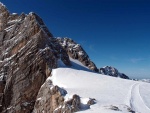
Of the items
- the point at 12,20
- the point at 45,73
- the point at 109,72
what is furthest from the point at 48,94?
the point at 109,72

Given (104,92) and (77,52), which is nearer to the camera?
(104,92)

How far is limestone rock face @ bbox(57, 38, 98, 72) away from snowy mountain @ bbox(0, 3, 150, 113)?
3019 centimetres

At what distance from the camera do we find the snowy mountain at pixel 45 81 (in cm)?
2933

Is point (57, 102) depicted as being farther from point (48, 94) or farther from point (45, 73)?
point (45, 73)

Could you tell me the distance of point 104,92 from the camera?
34.9 m

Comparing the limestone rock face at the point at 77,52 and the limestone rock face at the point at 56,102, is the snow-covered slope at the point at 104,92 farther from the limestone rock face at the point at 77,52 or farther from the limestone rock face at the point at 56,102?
the limestone rock face at the point at 77,52

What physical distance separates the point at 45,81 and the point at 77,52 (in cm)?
5170

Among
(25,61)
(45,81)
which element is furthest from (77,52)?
(45,81)

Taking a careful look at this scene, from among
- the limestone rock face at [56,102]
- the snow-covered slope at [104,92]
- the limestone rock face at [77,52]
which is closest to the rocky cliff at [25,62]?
the limestone rock face at [56,102]

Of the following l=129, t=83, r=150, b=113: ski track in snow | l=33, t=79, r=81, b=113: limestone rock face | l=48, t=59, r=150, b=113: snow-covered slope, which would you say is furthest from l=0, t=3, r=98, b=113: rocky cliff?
l=129, t=83, r=150, b=113: ski track in snow

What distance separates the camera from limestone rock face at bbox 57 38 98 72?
9223cm

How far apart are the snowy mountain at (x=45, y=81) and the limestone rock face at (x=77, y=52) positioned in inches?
1188

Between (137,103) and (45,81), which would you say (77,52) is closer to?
(45,81)

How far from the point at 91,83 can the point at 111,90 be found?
6665 mm
